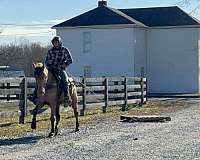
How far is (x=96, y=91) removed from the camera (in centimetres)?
2420

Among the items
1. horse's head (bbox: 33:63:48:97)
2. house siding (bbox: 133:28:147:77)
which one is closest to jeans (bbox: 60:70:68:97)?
horse's head (bbox: 33:63:48:97)

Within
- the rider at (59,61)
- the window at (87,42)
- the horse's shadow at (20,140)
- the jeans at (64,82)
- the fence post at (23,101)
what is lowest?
the horse's shadow at (20,140)

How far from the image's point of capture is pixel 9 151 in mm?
12023

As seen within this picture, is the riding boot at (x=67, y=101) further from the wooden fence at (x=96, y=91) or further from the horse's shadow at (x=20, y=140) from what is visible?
the wooden fence at (x=96, y=91)

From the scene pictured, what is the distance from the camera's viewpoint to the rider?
1518 cm

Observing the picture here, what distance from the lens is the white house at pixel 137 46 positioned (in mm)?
51781

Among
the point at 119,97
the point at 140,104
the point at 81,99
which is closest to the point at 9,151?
the point at 81,99

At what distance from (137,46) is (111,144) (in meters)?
39.9

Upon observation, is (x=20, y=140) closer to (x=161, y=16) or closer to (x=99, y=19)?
(x=99, y=19)

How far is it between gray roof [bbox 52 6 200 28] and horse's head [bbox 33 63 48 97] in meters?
37.1

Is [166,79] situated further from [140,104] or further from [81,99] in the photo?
[81,99]

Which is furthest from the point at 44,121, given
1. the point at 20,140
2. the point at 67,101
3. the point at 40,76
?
the point at 20,140

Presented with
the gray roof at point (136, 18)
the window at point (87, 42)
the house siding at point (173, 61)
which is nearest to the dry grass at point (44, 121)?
the gray roof at point (136, 18)

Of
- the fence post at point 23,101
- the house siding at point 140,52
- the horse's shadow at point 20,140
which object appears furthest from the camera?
the house siding at point 140,52
